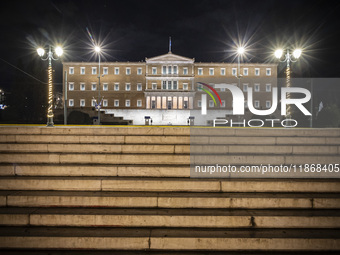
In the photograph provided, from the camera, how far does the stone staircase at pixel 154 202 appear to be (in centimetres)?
342

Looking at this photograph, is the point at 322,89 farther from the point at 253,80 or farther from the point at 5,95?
the point at 5,95

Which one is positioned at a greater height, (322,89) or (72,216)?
(322,89)

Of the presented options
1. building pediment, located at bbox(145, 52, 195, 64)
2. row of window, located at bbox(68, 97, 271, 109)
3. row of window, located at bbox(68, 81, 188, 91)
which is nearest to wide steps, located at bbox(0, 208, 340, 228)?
row of window, located at bbox(68, 97, 271, 109)

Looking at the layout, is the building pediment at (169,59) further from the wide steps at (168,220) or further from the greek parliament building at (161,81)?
the wide steps at (168,220)

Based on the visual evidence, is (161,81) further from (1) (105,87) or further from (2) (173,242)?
(2) (173,242)

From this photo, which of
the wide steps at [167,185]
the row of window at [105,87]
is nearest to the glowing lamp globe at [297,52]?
the wide steps at [167,185]

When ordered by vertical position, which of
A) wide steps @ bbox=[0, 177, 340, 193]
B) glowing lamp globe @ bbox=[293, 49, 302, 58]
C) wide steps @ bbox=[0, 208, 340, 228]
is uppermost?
glowing lamp globe @ bbox=[293, 49, 302, 58]

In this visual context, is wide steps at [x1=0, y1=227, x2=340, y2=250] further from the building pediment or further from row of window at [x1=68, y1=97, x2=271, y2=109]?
the building pediment

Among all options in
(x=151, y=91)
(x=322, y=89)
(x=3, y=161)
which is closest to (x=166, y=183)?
(x=3, y=161)

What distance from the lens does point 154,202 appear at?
159 inches

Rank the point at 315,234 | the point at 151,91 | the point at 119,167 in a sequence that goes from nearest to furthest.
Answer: the point at 315,234 → the point at 119,167 → the point at 151,91

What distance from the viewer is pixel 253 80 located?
2141 inches

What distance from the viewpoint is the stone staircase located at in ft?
11.2

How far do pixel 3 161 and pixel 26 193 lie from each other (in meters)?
1.54
